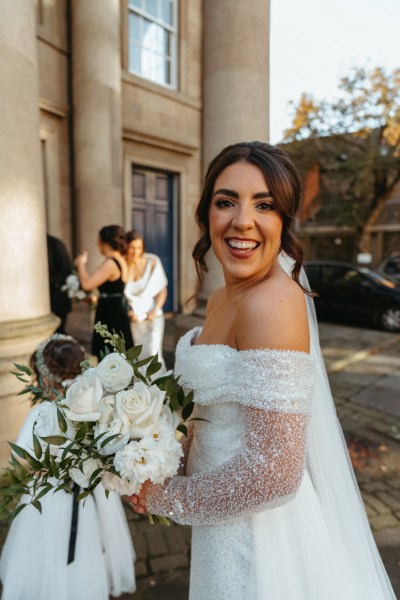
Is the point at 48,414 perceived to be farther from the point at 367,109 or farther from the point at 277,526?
the point at 367,109

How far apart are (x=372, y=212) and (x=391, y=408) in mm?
15414

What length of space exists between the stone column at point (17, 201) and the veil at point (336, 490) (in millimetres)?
2543

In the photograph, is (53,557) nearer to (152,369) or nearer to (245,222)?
→ (152,369)

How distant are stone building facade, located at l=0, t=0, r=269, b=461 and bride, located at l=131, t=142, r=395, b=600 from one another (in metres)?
2.20

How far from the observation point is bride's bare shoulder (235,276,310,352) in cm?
112

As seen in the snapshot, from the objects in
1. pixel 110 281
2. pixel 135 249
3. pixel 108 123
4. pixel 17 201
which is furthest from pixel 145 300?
pixel 108 123

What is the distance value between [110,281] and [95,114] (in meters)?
4.13

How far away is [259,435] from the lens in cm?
110

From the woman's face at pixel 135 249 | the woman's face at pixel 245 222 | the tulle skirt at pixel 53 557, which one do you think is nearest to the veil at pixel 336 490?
the woman's face at pixel 245 222

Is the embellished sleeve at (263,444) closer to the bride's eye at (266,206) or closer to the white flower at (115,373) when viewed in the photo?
the white flower at (115,373)

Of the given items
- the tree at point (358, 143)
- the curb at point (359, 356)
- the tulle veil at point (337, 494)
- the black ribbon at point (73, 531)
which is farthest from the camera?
the tree at point (358, 143)

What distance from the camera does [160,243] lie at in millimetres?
9773

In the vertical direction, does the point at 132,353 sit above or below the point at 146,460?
above

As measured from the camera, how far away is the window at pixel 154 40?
8711 mm
